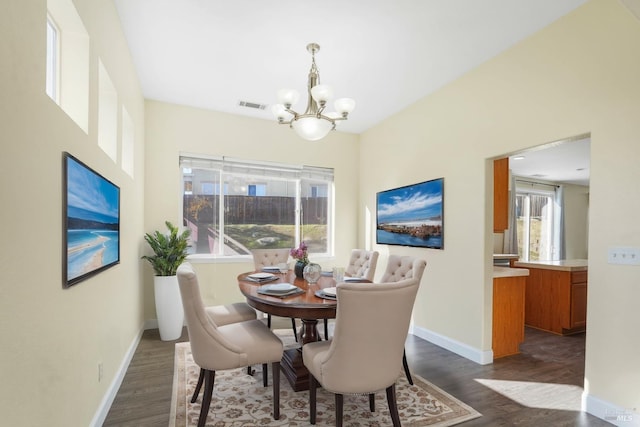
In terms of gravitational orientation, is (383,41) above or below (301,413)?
above

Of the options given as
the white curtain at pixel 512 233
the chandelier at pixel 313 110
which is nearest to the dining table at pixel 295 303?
the chandelier at pixel 313 110

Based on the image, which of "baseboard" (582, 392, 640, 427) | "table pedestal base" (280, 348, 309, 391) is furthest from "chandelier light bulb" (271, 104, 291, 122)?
"baseboard" (582, 392, 640, 427)

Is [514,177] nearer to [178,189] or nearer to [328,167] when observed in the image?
[328,167]

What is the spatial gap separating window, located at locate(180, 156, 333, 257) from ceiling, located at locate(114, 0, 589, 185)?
1.02 metres

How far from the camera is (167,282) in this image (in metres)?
3.60

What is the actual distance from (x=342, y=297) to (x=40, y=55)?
5.54 feet

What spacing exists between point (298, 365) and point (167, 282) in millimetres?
1882

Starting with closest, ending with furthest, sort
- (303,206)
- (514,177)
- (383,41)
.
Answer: (383,41), (303,206), (514,177)

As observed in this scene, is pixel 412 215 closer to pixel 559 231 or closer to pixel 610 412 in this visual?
pixel 610 412

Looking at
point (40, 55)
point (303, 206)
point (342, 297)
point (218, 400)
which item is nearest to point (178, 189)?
point (303, 206)

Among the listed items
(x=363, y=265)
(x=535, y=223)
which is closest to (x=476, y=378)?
(x=363, y=265)

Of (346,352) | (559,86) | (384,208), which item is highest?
(559,86)

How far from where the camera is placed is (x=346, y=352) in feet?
5.69

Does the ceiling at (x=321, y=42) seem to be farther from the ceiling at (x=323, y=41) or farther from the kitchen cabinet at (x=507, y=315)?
the kitchen cabinet at (x=507, y=315)
